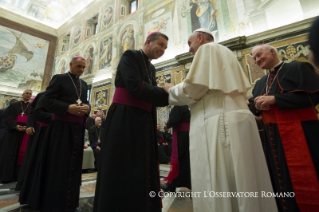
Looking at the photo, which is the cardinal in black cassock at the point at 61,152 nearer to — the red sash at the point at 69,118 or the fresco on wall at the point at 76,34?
the red sash at the point at 69,118

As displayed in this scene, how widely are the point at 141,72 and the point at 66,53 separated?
14765 mm

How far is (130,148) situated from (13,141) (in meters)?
4.11

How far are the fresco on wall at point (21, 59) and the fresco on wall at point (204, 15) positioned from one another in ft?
42.7

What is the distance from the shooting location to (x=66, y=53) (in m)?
14.0

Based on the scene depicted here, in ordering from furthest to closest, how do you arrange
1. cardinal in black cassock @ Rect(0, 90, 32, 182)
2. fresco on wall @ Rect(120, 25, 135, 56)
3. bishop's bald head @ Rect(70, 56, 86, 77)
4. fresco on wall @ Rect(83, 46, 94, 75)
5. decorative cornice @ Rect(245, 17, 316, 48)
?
fresco on wall @ Rect(83, 46, 94, 75), fresco on wall @ Rect(120, 25, 135, 56), decorative cornice @ Rect(245, 17, 316, 48), cardinal in black cassock @ Rect(0, 90, 32, 182), bishop's bald head @ Rect(70, 56, 86, 77)

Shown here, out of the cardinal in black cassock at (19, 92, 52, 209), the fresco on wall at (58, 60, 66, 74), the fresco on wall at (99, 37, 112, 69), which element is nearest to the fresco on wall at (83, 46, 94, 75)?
the fresco on wall at (99, 37, 112, 69)

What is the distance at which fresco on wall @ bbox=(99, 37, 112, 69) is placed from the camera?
10.6m

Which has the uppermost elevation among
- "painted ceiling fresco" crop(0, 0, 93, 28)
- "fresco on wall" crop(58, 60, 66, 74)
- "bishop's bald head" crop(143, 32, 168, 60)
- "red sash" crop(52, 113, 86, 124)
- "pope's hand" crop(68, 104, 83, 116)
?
"painted ceiling fresco" crop(0, 0, 93, 28)

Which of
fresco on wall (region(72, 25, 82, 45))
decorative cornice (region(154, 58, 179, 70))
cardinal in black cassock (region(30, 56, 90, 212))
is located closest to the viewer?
cardinal in black cassock (region(30, 56, 90, 212))

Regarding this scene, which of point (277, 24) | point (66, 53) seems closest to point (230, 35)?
point (277, 24)

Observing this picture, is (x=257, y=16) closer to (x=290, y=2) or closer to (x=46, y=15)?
(x=290, y=2)

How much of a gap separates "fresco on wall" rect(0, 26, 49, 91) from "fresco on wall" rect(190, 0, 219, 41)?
13.0 metres

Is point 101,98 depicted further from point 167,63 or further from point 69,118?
point 69,118

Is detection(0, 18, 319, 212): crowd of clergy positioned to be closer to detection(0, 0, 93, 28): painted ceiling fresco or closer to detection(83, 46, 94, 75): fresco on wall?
detection(83, 46, 94, 75): fresco on wall
